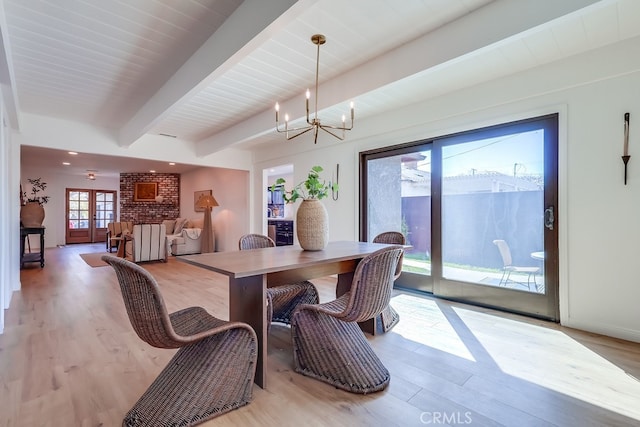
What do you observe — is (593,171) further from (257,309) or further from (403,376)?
(257,309)

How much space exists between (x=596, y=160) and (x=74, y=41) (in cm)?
444

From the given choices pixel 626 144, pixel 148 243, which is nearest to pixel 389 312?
pixel 626 144

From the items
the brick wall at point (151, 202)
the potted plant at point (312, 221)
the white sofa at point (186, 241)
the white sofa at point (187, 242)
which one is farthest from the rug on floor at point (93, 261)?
the potted plant at point (312, 221)

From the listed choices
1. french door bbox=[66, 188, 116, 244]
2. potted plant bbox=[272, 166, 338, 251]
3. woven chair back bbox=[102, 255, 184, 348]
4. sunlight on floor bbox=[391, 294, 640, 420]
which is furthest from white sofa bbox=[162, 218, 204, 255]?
woven chair back bbox=[102, 255, 184, 348]

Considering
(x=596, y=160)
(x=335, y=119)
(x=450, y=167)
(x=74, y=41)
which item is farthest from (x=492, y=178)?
(x=74, y=41)

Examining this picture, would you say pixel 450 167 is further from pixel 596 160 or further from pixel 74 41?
pixel 74 41

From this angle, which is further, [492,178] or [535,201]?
[492,178]

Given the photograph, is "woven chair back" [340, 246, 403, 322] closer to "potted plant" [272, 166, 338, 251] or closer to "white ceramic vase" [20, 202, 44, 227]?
"potted plant" [272, 166, 338, 251]

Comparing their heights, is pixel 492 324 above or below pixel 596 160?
below

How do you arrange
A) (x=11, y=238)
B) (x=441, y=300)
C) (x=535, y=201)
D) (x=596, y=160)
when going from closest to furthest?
1. (x=596, y=160)
2. (x=535, y=201)
3. (x=441, y=300)
4. (x=11, y=238)

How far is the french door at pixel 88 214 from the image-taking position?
10469 mm

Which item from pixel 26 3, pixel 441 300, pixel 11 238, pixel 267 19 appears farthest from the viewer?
pixel 11 238

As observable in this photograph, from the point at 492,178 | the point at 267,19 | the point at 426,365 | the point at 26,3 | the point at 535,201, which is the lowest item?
the point at 426,365

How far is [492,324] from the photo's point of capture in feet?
9.23
